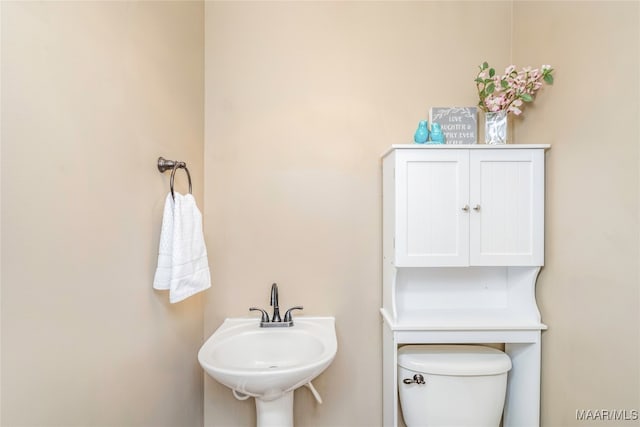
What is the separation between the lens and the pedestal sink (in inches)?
46.3

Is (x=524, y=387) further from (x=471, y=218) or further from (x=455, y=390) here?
(x=471, y=218)

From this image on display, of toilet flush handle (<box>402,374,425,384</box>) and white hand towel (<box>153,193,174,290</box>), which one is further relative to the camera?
toilet flush handle (<box>402,374,425,384</box>)

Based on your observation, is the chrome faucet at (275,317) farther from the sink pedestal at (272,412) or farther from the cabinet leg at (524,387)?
the cabinet leg at (524,387)

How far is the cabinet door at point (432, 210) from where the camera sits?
141 centimetres

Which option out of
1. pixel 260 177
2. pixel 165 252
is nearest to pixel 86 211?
pixel 165 252

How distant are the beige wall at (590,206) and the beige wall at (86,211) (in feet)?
5.26

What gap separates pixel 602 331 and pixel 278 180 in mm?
1448

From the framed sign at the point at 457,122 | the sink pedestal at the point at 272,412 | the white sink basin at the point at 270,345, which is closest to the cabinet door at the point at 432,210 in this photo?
the framed sign at the point at 457,122

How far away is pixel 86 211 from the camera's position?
34.5 inches

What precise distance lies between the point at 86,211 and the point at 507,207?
154 centimetres

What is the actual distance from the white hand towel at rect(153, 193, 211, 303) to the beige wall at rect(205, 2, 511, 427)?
1.27 ft

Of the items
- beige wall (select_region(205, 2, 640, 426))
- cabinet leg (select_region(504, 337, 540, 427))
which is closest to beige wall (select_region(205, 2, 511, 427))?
beige wall (select_region(205, 2, 640, 426))

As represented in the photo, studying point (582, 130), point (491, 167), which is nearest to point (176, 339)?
point (491, 167)

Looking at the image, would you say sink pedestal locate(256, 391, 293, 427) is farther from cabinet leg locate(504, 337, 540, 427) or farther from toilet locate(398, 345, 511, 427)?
cabinet leg locate(504, 337, 540, 427)
